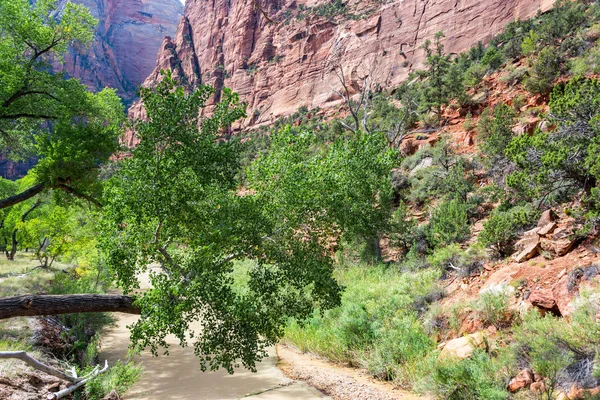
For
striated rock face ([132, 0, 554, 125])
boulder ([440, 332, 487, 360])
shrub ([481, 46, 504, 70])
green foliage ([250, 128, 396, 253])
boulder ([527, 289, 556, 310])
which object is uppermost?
striated rock face ([132, 0, 554, 125])

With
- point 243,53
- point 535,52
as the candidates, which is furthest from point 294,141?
point 243,53

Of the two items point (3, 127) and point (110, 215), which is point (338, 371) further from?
point (3, 127)

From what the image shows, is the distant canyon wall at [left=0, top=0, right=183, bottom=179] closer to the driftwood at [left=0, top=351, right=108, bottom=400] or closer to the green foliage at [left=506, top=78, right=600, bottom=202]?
the green foliage at [left=506, top=78, right=600, bottom=202]

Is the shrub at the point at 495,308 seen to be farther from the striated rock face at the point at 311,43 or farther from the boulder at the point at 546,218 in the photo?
the striated rock face at the point at 311,43

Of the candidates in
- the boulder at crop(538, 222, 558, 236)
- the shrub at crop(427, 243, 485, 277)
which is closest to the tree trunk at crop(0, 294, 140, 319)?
the shrub at crop(427, 243, 485, 277)

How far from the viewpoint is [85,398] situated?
19.1 feet

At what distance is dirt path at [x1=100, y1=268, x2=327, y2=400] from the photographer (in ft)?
23.0

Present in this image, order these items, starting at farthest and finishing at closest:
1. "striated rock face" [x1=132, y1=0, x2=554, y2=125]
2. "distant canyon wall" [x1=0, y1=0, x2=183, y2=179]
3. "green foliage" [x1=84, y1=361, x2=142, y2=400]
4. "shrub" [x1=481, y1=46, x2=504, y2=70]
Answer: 1. "distant canyon wall" [x1=0, y1=0, x2=183, y2=179]
2. "striated rock face" [x1=132, y1=0, x2=554, y2=125]
3. "shrub" [x1=481, y1=46, x2=504, y2=70]
4. "green foliage" [x1=84, y1=361, x2=142, y2=400]

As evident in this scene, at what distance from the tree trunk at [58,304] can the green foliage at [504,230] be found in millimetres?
8473

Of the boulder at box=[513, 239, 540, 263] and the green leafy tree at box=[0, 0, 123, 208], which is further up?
the green leafy tree at box=[0, 0, 123, 208]

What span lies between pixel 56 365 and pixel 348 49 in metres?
55.0

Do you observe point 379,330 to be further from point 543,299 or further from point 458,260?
point 458,260

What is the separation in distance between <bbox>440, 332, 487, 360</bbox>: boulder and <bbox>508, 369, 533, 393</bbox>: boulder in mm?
962

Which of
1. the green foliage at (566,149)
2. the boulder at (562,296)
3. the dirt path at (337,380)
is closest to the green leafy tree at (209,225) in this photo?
the dirt path at (337,380)
